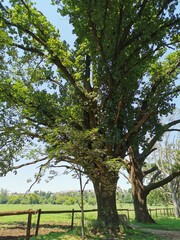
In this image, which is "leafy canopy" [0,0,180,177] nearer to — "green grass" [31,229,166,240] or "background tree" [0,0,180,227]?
"background tree" [0,0,180,227]

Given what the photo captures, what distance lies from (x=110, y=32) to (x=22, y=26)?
3522 mm

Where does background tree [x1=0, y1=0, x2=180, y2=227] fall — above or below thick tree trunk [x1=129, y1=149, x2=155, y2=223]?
above

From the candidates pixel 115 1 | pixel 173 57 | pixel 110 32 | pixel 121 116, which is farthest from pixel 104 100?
pixel 173 57

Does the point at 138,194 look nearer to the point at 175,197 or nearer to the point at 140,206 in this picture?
the point at 140,206

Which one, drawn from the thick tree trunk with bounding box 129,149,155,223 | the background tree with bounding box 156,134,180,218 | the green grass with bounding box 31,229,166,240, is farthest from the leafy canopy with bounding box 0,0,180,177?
the background tree with bounding box 156,134,180,218

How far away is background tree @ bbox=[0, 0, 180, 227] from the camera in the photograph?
316 inches

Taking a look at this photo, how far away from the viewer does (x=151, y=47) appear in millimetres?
9461

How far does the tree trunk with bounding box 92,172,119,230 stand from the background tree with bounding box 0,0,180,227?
0.04 meters

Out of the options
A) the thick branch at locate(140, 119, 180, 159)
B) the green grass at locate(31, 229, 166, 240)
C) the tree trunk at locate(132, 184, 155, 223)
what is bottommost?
the green grass at locate(31, 229, 166, 240)

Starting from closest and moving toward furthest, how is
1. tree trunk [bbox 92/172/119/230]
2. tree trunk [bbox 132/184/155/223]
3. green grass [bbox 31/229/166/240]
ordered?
green grass [bbox 31/229/166/240], tree trunk [bbox 92/172/119/230], tree trunk [bbox 132/184/155/223]

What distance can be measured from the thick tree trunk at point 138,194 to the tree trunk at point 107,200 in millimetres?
6537

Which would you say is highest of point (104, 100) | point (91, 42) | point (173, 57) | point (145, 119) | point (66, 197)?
point (173, 57)

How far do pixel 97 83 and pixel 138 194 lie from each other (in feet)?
30.9

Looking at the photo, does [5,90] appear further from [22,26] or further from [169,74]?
[169,74]
